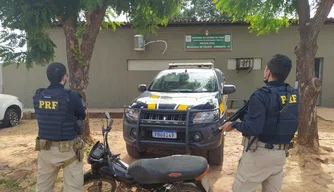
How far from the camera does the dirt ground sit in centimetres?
399

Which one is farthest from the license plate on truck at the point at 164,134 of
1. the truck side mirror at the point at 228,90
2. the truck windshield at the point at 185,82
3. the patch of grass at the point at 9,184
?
the patch of grass at the point at 9,184

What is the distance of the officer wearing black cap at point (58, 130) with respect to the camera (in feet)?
8.95

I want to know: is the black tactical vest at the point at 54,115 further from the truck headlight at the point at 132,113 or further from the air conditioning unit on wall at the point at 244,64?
the air conditioning unit on wall at the point at 244,64

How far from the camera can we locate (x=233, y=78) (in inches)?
420

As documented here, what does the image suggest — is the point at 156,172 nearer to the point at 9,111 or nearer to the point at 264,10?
the point at 264,10

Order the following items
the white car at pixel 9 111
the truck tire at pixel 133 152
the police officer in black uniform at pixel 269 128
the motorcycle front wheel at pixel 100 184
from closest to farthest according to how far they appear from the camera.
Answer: the police officer in black uniform at pixel 269 128, the motorcycle front wheel at pixel 100 184, the truck tire at pixel 133 152, the white car at pixel 9 111

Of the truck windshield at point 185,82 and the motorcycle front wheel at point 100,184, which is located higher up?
the truck windshield at point 185,82

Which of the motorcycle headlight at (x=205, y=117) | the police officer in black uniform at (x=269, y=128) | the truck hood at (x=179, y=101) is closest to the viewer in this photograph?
the police officer in black uniform at (x=269, y=128)

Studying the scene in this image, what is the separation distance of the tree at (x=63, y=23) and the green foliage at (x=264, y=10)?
47.2 inches

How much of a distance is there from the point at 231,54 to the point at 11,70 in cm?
897

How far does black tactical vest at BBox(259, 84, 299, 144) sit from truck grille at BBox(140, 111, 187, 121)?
1.75 m

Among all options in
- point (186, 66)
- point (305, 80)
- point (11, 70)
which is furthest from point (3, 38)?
point (11, 70)

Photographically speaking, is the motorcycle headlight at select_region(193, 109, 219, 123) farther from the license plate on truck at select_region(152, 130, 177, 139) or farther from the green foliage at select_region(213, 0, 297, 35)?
the green foliage at select_region(213, 0, 297, 35)

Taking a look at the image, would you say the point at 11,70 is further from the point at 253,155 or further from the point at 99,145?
the point at 253,155
